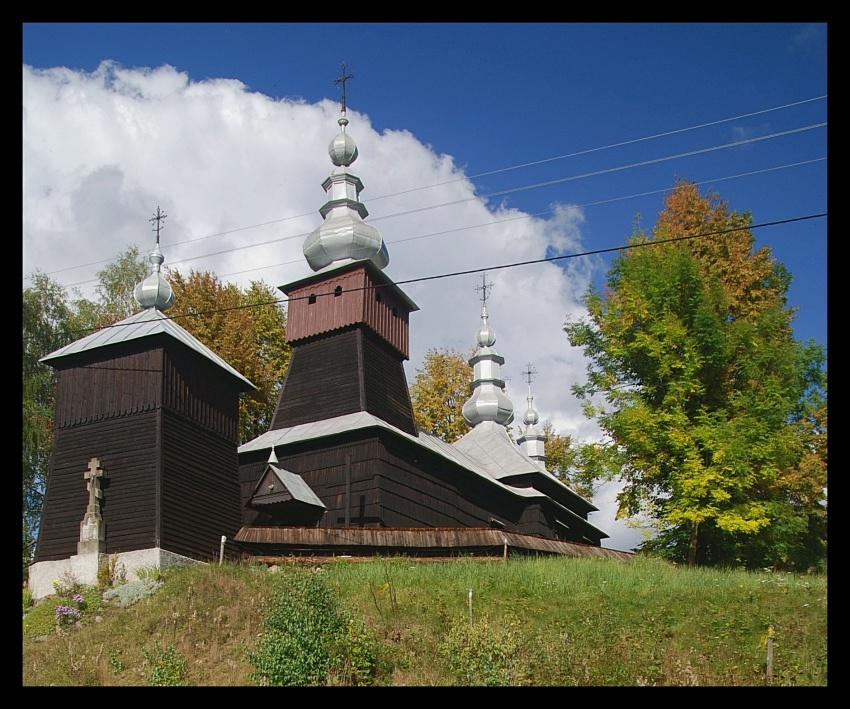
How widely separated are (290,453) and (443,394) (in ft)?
55.4

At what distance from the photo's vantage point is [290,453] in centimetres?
2698

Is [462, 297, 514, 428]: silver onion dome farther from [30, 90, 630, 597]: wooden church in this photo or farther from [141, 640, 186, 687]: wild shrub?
[141, 640, 186, 687]: wild shrub

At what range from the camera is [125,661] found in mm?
14211

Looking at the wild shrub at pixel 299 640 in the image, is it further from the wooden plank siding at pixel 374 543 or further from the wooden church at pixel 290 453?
the wooden church at pixel 290 453

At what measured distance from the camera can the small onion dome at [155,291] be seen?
24.6 m

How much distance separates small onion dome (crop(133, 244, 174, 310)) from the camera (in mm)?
24641

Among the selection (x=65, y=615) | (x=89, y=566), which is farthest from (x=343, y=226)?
(x=65, y=615)

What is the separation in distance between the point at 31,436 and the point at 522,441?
22.5 metres

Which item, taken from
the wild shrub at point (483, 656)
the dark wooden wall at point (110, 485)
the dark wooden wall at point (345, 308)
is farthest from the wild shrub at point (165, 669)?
the dark wooden wall at point (345, 308)

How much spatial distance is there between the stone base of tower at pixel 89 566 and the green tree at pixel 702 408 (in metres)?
10.5

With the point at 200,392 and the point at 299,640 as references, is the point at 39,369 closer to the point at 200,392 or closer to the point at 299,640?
the point at 200,392

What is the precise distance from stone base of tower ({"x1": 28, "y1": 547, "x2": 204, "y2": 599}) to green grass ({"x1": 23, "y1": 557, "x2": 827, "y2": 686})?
2.59 ft

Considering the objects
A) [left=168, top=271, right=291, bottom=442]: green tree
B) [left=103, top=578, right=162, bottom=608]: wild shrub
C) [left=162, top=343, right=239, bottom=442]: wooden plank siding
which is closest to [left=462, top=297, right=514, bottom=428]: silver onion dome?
[left=168, top=271, right=291, bottom=442]: green tree
